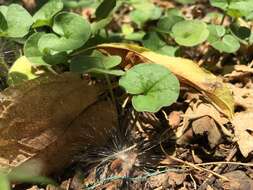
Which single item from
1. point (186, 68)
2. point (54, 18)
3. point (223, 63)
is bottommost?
point (223, 63)

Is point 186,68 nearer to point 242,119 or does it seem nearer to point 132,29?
point 242,119

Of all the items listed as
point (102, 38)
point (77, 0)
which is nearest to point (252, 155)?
point (102, 38)

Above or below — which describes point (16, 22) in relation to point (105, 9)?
above

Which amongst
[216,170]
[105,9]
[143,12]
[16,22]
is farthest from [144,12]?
[216,170]

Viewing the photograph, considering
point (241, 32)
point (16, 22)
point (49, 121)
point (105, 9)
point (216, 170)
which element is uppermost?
point (16, 22)

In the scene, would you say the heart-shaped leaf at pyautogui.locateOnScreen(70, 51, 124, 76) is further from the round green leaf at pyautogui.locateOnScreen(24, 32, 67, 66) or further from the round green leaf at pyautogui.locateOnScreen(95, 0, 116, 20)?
the round green leaf at pyautogui.locateOnScreen(95, 0, 116, 20)

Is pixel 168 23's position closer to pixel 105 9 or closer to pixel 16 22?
pixel 105 9

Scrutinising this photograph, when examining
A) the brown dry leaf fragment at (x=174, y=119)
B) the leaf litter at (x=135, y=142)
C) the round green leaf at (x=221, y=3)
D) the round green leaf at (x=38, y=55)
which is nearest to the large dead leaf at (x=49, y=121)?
the leaf litter at (x=135, y=142)
